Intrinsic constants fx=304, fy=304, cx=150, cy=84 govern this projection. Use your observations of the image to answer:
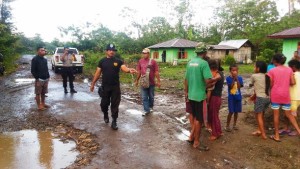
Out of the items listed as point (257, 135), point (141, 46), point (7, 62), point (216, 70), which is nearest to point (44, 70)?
point (216, 70)

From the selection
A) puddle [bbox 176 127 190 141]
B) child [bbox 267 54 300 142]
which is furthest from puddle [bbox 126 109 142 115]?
child [bbox 267 54 300 142]

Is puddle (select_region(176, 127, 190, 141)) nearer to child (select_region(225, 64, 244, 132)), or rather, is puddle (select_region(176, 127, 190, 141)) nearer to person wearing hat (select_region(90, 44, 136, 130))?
child (select_region(225, 64, 244, 132))

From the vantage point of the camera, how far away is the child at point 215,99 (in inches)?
237

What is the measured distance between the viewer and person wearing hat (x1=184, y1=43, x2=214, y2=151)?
213 inches

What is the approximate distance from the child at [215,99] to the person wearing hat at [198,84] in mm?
387

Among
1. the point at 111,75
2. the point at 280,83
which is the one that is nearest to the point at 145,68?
the point at 111,75

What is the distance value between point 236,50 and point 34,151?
3822 cm

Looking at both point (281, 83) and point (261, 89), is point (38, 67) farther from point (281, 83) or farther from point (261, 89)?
point (281, 83)

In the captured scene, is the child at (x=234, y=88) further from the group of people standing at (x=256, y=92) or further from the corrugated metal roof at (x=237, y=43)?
the corrugated metal roof at (x=237, y=43)

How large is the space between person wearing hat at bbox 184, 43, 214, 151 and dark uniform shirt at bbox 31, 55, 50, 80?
501cm

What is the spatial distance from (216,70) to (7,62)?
2112 cm

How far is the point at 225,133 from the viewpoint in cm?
663

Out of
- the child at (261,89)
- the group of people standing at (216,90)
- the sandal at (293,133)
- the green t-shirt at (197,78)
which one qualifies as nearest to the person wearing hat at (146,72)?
the group of people standing at (216,90)

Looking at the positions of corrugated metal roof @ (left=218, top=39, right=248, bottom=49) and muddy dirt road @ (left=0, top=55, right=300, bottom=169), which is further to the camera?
corrugated metal roof @ (left=218, top=39, right=248, bottom=49)
